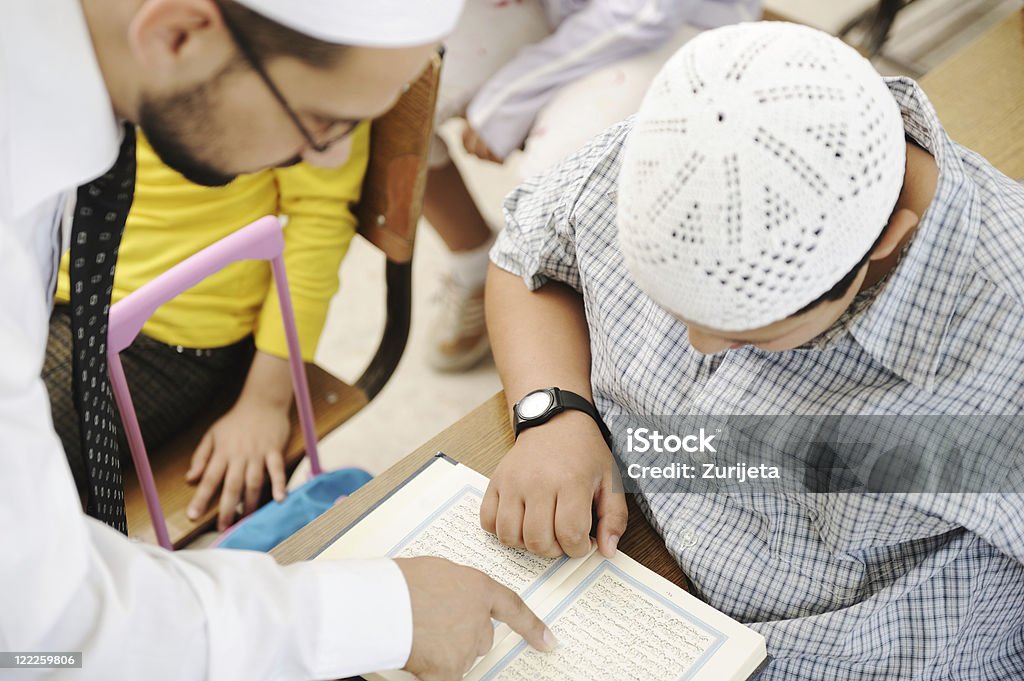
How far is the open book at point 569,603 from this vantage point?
2.51ft

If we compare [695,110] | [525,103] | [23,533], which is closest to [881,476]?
[695,110]

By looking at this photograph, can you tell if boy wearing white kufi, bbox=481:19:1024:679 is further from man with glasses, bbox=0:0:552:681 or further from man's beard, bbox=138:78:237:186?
man's beard, bbox=138:78:237:186

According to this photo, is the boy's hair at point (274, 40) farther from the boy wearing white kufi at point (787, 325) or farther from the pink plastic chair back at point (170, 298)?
the pink plastic chair back at point (170, 298)

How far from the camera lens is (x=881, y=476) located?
2.58 ft

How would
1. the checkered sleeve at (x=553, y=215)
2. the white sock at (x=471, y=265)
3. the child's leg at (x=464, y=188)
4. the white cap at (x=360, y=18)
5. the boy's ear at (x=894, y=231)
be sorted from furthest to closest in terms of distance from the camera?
the white sock at (x=471, y=265), the child's leg at (x=464, y=188), the checkered sleeve at (x=553, y=215), the boy's ear at (x=894, y=231), the white cap at (x=360, y=18)

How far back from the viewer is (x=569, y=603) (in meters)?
0.81

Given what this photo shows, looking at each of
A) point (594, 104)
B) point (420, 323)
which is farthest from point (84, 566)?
point (420, 323)

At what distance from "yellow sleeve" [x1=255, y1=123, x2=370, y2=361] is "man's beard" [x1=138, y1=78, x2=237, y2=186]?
486 mm

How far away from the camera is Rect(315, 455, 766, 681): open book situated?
765 mm

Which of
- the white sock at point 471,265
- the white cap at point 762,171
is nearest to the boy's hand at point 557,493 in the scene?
the white cap at point 762,171

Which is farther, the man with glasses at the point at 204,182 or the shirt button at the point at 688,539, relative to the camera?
the shirt button at the point at 688,539

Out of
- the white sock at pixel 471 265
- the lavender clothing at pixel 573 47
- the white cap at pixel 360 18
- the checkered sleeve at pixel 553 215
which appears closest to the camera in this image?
the white cap at pixel 360 18

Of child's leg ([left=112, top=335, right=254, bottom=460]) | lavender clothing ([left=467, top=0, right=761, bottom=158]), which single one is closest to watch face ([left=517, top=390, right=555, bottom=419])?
child's leg ([left=112, top=335, right=254, bottom=460])

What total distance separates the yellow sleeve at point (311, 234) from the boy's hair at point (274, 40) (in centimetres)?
60
